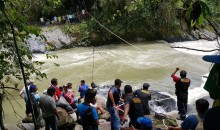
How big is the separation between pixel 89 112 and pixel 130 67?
37.2 feet

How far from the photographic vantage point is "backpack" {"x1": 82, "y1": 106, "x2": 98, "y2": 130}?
201 inches

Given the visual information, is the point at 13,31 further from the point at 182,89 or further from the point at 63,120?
the point at 182,89

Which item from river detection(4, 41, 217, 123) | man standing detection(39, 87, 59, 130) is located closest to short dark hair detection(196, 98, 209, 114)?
man standing detection(39, 87, 59, 130)

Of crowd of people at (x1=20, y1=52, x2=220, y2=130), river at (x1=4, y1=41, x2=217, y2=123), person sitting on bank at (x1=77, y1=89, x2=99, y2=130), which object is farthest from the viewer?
river at (x1=4, y1=41, x2=217, y2=123)

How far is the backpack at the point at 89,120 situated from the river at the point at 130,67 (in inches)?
224

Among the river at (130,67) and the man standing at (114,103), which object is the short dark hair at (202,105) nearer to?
the man standing at (114,103)

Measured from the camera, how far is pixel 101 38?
78.1 ft

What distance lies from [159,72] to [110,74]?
2545 millimetres

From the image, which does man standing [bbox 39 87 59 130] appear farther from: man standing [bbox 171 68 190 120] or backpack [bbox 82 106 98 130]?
man standing [bbox 171 68 190 120]

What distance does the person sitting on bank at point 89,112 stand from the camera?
16.3 ft

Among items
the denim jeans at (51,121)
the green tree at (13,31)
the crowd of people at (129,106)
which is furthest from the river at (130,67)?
the green tree at (13,31)

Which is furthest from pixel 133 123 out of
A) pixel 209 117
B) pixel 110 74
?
pixel 110 74

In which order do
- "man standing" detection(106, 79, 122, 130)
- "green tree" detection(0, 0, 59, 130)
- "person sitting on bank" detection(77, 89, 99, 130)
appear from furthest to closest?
"man standing" detection(106, 79, 122, 130) → "person sitting on bank" detection(77, 89, 99, 130) → "green tree" detection(0, 0, 59, 130)

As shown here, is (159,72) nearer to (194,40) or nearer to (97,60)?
(97,60)
